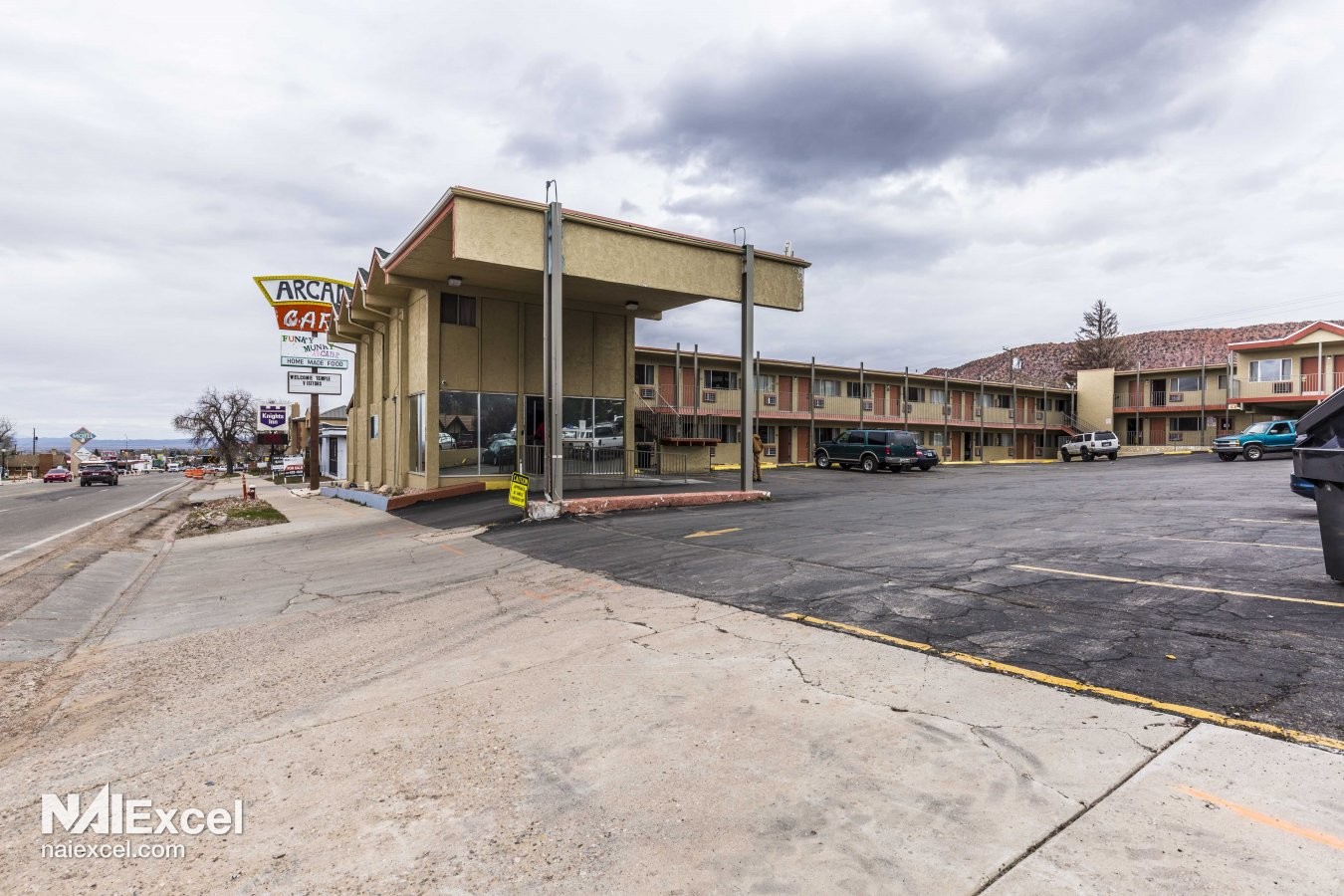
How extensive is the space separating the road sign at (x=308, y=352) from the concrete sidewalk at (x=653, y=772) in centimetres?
2337

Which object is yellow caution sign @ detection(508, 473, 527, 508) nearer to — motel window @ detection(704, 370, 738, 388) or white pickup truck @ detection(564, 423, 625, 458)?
white pickup truck @ detection(564, 423, 625, 458)

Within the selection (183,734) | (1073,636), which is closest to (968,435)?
(1073,636)

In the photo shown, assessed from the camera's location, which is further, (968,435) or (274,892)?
(968,435)

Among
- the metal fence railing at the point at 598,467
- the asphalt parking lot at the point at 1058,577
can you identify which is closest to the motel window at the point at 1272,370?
the asphalt parking lot at the point at 1058,577

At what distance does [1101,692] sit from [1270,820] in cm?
143

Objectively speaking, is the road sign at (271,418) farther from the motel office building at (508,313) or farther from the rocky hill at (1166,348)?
the rocky hill at (1166,348)

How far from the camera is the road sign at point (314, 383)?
27.3 m

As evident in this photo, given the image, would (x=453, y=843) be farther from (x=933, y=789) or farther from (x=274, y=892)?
(x=933, y=789)

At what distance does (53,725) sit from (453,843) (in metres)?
4.01

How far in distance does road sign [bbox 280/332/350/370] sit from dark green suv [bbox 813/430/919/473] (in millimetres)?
23004

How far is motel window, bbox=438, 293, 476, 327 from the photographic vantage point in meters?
19.2

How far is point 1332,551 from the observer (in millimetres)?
6492

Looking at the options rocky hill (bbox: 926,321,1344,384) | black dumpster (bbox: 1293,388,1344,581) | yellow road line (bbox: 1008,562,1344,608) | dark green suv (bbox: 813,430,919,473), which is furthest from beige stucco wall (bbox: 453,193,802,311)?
rocky hill (bbox: 926,321,1344,384)

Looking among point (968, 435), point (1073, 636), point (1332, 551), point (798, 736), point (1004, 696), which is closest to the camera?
point (798, 736)
